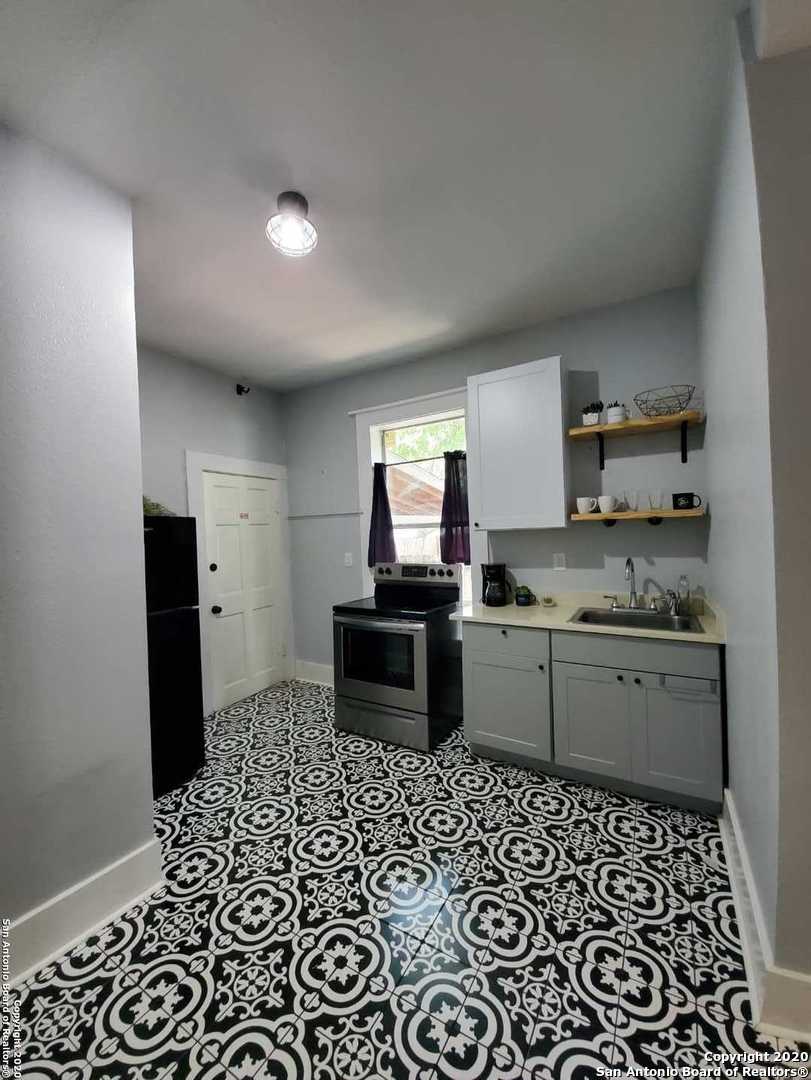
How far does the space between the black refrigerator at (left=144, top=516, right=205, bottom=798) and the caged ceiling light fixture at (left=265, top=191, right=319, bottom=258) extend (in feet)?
4.83

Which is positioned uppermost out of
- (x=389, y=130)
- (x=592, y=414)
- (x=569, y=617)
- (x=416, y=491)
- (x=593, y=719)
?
(x=389, y=130)

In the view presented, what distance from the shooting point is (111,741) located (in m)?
1.65

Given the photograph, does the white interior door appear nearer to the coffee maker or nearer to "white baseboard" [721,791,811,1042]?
the coffee maker

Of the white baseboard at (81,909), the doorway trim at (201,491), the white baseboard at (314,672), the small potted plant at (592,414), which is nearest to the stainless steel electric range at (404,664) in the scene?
the white baseboard at (314,672)

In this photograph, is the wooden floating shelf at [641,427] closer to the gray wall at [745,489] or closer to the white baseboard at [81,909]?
the gray wall at [745,489]

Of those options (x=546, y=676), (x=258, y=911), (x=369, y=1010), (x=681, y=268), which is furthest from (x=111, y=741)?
(x=681, y=268)

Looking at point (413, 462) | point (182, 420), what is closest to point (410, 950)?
point (413, 462)

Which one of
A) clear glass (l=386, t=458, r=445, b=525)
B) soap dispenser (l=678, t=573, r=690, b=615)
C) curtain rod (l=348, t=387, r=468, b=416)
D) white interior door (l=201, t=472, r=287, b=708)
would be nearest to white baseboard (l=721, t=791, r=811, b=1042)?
soap dispenser (l=678, t=573, r=690, b=615)

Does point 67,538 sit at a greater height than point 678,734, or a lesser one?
greater

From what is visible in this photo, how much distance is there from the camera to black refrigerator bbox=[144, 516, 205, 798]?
92.1 inches

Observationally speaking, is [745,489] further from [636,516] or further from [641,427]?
[641,427]

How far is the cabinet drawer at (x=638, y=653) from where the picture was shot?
2.01 meters

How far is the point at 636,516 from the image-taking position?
2453 millimetres

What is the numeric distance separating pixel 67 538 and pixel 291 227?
1.40m
